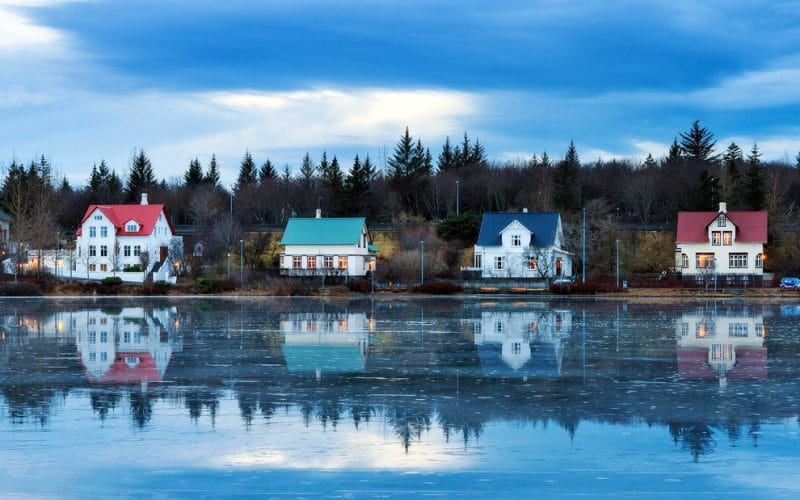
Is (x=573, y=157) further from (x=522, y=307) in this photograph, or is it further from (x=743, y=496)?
(x=743, y=496)

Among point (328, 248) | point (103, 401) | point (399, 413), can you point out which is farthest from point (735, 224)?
point (103, 401)

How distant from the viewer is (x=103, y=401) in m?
16.9

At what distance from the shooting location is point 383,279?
74.6 meters

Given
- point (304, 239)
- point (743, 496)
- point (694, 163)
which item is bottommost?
point (743, 496)

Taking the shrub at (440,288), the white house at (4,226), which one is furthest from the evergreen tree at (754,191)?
the white house at (4,226)

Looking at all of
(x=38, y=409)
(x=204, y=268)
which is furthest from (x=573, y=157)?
(x=38, y=409)

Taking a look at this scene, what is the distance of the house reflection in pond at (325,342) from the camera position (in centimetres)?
2234

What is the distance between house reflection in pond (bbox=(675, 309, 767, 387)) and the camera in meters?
21.1

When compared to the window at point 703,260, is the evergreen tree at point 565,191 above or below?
above

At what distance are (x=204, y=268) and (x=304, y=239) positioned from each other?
9084mm

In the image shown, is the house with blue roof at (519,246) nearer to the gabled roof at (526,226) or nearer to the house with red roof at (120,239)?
the gabled roof at (526,226)

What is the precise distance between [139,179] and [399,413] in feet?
352

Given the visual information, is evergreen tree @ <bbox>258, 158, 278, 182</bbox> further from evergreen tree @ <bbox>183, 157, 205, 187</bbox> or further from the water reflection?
the water reflection

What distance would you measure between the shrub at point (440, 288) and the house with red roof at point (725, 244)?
2154 centimetres
